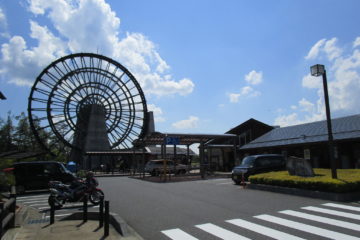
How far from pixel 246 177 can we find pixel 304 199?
6460mm

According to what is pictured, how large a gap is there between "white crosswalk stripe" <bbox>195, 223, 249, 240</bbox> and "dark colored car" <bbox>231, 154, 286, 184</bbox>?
9.99m

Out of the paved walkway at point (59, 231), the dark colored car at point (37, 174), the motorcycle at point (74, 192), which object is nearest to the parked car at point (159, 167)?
the dark colored car at point (37, 174)

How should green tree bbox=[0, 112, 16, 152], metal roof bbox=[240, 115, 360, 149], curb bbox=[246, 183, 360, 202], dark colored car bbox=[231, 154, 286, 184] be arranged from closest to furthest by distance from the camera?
curb bbox=[246, 183, 360, 202] → dark colored car bbox=[231, 154, 286, 184] → metal roof bbox=[240, 115, 360, 149] → green tree bbox=[0, 112, 16, 152]

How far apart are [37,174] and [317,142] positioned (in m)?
19.9

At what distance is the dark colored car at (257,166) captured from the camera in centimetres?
1677

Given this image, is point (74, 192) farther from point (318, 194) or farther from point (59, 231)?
point (318, 194)

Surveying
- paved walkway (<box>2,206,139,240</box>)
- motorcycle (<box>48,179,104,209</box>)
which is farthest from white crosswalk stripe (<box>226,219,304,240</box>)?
motorcycle (<box>48,179,104,209</box>)

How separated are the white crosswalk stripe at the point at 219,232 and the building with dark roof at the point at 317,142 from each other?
40.8ft

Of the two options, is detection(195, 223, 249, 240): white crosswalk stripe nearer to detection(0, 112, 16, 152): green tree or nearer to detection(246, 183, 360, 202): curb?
detection(246, 183, 360, 202): curb

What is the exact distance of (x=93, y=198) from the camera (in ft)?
35.2

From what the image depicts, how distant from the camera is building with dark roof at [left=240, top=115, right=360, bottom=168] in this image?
21.4 meters

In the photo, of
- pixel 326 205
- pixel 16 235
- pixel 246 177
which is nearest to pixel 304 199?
pixel 326 205

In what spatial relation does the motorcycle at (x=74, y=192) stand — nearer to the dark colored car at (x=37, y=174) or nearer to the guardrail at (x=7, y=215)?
the guardrail at (x=7, y=215)

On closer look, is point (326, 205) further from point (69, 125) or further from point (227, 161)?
point (69, 125)
